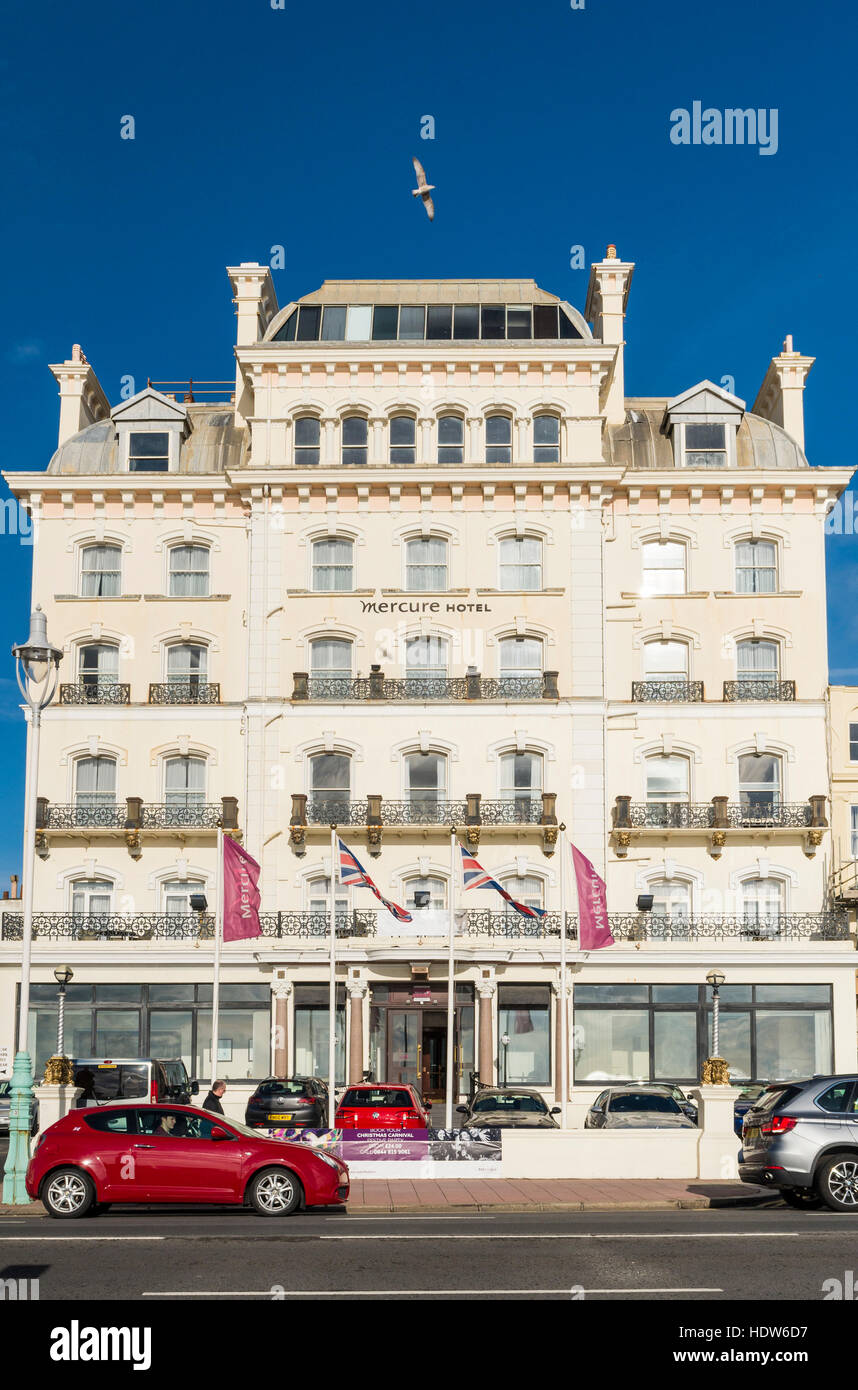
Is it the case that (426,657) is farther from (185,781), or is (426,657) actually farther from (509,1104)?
(509,1104)

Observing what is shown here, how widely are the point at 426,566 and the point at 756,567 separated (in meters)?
9.55

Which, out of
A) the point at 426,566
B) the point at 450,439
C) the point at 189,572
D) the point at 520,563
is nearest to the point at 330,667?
the point at 426,566

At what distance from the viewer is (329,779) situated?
140ft

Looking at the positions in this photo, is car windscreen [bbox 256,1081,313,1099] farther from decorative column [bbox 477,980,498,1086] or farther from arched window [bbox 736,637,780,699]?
arched window [bbox 736,637,780,699]

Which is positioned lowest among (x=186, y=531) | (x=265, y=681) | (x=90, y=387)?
(x=265, y=681)

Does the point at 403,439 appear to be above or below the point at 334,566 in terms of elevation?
above

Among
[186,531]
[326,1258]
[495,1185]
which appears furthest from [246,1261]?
[186,531]

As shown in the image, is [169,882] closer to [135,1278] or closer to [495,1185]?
[495,1185]

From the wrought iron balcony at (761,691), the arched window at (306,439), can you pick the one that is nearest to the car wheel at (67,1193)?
the wrought iron balcony at (761,691)

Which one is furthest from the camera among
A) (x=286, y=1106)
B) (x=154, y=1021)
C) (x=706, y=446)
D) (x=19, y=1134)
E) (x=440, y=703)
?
(x=706, y=446)

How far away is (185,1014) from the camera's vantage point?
4144 cm

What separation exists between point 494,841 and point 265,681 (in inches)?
309

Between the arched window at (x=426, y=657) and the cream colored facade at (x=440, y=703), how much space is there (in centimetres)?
7

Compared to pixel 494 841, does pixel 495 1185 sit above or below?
below
